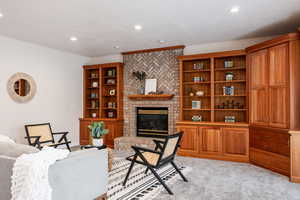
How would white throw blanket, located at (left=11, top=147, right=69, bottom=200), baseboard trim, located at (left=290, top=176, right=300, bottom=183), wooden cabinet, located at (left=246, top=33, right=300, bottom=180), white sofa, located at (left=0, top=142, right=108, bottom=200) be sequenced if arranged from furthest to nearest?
wooden cabinet, located at (left=246, top=33, right=300, bottom=180) < baseboard trim, located at (left=290, top=176, right=300, bottom=183) < white sofa, located at (left=0, top=142, right=108, bottom=200) < white throw blanket, located at (left=11, top=147, right=69, bottom=200)

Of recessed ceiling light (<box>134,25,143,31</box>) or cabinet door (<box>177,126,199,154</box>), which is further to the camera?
cabinet door (<box>177,126,199,154</box>)

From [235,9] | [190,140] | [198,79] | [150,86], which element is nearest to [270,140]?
[190,140]

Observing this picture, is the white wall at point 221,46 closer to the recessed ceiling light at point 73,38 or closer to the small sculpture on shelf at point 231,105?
the small sculpture on shelf at point 231,105

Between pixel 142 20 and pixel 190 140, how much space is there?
3.03 m

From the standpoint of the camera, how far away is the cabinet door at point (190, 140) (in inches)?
210

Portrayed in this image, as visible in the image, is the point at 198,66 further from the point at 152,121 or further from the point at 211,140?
the point at 152,121

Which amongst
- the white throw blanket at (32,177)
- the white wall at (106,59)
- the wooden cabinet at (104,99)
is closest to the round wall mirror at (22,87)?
the wooden cabinet at (104,99)

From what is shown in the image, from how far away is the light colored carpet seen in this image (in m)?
3.06

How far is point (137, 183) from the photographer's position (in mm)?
3520

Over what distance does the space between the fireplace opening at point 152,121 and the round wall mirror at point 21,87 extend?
2905mm

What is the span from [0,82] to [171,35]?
3.95m

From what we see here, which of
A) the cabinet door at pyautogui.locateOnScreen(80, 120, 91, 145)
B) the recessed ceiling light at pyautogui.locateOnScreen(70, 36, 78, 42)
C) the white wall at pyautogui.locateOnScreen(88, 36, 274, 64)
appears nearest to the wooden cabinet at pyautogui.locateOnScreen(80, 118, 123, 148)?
the cabinet door at pyautogui.locateOnScreen(80, 120, 91, 145)

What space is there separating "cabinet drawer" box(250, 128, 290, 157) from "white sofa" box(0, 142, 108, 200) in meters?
3.30

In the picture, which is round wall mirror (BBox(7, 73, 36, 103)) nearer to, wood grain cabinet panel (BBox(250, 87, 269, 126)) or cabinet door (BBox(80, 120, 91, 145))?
cabinet door (BBox(80, 120, 91, 145))
